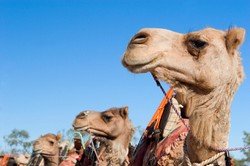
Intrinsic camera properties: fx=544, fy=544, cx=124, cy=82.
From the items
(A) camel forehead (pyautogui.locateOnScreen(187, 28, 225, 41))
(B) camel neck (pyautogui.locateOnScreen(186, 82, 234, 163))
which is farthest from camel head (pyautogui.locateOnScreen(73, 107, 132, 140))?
(B) camel neck (pyautogui.locateOnScreen(186, 82, 234, 163))

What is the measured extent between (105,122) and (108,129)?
0.24 metres

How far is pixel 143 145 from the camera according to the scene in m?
5.25

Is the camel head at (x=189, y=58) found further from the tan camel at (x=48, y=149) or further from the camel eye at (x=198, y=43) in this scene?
the tan camel at (x=48, y=149)

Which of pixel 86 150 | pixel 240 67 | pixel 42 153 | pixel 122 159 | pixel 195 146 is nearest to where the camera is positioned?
pixel 195 146

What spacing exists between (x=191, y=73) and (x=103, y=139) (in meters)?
5.00

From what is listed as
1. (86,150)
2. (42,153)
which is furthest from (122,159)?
(42,153)

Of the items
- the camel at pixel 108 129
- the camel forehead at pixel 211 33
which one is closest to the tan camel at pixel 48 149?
the camel at pixel 108 129

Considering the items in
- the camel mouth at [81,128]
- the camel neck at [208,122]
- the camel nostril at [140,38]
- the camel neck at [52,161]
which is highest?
the camel nostril at [140,38]

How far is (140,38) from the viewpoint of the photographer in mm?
3322

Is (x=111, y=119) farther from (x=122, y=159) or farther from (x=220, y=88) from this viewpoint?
(x=220, y=88)

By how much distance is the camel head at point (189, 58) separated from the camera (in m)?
3.29

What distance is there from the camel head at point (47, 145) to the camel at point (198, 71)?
7662 millimetres

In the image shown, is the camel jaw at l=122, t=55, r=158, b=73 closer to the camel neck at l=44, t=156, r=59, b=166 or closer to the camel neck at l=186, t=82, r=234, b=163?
the camel neck at l=186, t=82, r=234, b=163

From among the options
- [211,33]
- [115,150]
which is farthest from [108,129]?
[211,33]
